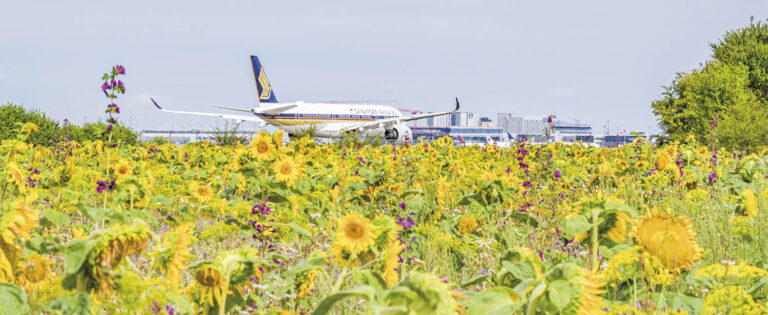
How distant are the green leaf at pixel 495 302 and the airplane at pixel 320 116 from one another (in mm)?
33336

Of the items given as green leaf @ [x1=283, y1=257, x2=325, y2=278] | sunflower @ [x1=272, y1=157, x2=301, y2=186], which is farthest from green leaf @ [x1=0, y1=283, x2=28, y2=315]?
sunflower @ [x1=272, y1=157, x2=301, y2=186]

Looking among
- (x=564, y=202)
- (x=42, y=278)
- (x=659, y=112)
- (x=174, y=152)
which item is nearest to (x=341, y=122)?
(x=659, y=112)

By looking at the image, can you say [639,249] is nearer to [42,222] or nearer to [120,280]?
[120,280]

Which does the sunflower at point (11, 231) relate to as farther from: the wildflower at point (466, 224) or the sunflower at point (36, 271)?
the wildflower at point (466, 224)

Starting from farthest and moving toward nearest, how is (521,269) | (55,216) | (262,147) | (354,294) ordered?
(262,147)
(55,216)
(521,269)
(354,294)

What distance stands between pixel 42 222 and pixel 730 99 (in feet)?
73.6

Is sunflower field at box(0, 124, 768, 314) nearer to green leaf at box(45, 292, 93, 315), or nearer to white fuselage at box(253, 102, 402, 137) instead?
green leaf at box(45, 292, 93, 315)

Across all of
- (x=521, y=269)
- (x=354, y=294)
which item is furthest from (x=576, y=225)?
(x=354, y=294)

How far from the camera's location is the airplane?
3690 centimetres

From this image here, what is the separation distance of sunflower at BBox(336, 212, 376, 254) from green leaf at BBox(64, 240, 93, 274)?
56 cm

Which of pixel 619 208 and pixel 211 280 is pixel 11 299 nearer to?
pixel 211 280

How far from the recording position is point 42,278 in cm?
146

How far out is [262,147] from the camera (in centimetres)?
421

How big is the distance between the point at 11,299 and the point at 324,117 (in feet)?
124
